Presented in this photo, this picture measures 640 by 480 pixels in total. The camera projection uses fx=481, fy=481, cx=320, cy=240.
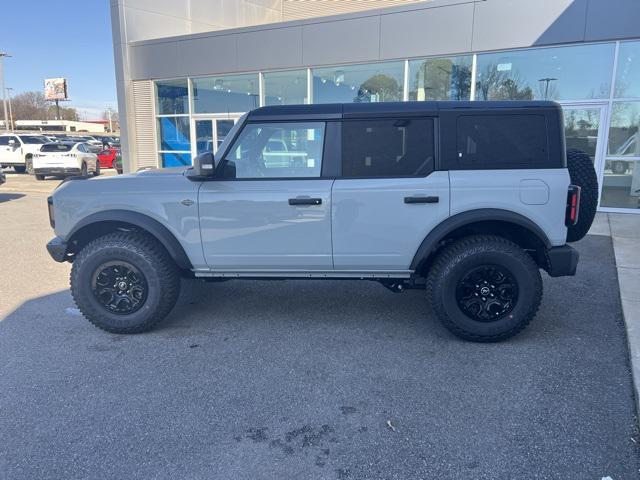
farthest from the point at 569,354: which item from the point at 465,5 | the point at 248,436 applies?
the point at 465,5

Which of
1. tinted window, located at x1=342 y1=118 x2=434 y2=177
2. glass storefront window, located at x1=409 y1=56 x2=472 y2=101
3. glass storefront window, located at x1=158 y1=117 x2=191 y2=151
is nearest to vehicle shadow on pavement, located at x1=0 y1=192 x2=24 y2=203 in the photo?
glass storefront window, located at x1=158 y1=117 x2=191 y2=151

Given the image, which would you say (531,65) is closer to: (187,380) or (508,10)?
(508,10)

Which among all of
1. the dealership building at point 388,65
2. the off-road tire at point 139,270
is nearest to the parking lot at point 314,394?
the off-road tire at point 139,270

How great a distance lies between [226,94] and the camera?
14.3 metres

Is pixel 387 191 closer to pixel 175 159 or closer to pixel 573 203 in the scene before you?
pixel 573 203

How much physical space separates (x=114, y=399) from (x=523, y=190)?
3.41 meters

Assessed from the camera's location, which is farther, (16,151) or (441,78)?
(16,151)

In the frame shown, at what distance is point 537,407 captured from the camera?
3092 millimetres

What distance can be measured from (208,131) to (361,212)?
38.9 ft

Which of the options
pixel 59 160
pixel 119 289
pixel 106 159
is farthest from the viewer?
pixel 106 159

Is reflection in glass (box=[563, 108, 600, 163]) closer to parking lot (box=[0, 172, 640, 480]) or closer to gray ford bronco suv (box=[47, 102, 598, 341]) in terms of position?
parking lot (box=[0, 172, 640, 480])

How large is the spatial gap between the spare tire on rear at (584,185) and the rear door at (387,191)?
121cm

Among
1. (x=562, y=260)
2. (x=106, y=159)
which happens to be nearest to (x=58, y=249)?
(x=562, y=260)

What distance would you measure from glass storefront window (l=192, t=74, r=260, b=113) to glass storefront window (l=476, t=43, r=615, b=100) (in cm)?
632
